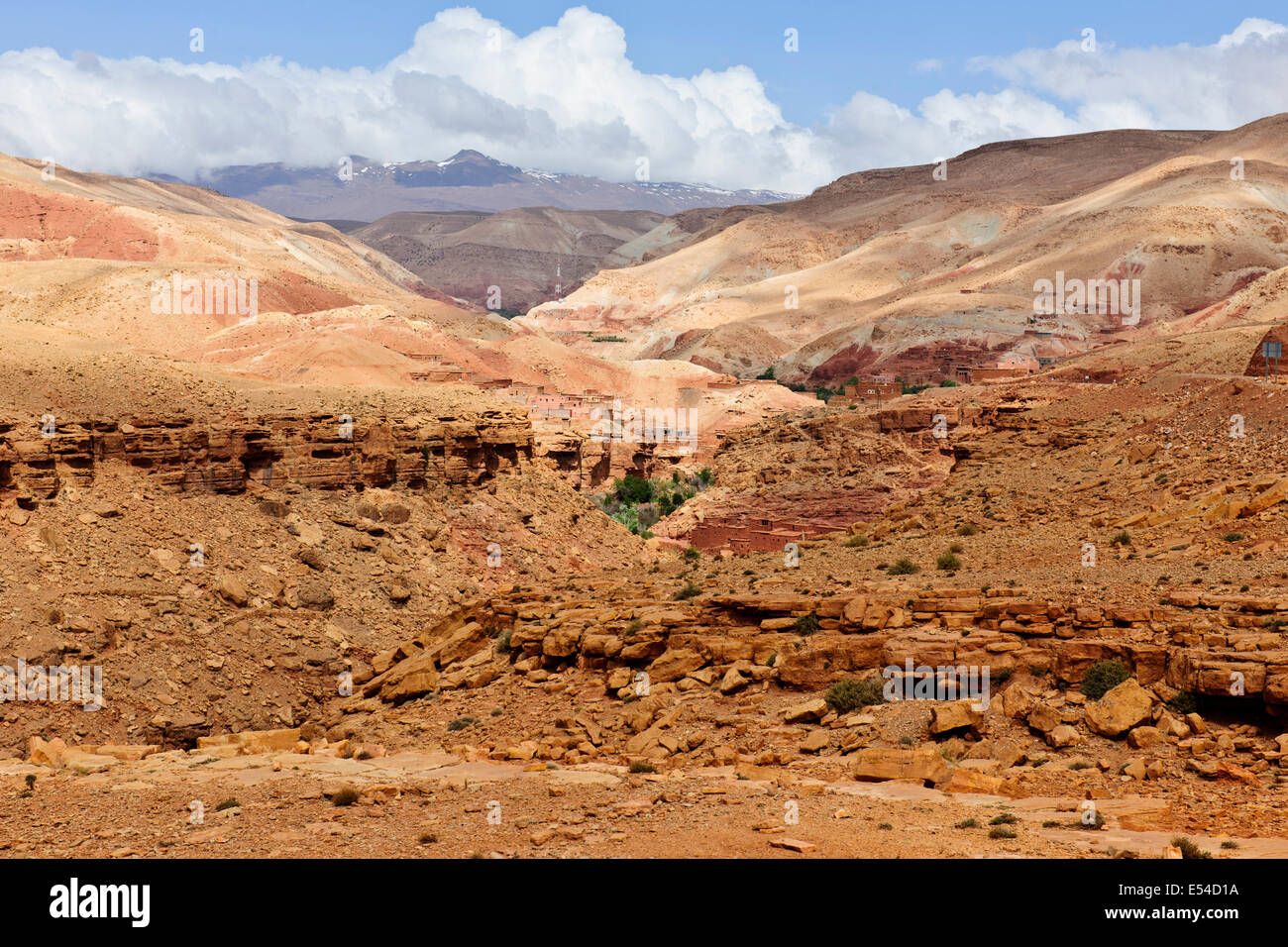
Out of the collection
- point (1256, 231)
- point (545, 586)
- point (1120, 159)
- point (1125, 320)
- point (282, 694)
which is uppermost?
point (1120, 159)

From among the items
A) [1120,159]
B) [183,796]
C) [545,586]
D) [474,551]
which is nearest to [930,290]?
[1120,159]

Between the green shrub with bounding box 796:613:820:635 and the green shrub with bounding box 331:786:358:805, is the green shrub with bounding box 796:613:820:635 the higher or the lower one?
the higher one

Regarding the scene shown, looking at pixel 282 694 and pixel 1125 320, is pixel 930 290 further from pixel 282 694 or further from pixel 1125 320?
pixel 282 694

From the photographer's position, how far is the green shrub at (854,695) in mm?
14875

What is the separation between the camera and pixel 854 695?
14.9 meters

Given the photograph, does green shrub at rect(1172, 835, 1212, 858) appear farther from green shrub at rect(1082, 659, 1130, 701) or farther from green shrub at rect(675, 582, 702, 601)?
green shrub at rect(675, 582, 702, 601)

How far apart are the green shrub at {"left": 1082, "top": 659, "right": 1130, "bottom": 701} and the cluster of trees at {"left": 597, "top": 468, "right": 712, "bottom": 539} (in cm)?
2729

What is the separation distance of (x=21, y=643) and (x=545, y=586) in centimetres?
792

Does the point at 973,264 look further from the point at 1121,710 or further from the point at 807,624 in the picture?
the point at 1121,710

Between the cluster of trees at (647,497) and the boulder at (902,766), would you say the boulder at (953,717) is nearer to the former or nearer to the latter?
the boulder at (902,766)

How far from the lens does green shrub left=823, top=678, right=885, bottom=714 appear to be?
14.9 meters

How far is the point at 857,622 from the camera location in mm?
16312

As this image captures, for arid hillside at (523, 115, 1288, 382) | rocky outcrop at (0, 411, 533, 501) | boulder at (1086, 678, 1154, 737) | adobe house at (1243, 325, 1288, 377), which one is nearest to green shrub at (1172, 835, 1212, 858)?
boulder at (1086, 678, 1154, 737)

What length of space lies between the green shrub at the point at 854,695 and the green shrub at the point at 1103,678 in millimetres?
2239
